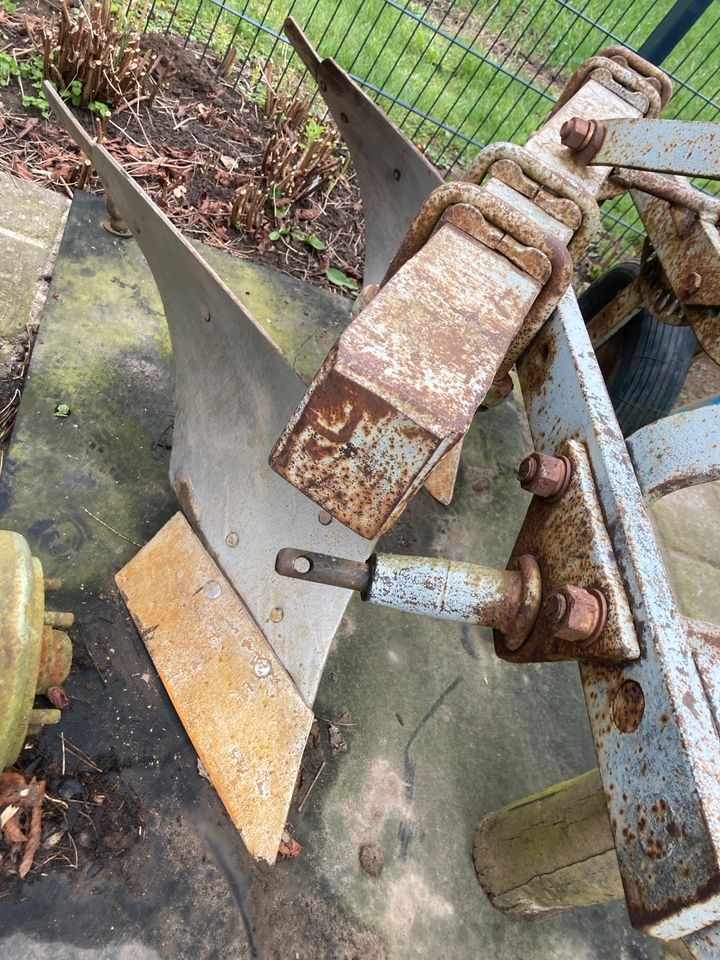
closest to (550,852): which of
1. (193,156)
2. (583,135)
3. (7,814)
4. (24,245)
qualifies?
(7,814)

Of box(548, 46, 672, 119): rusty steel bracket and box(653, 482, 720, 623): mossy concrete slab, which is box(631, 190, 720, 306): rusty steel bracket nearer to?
box(548, 46, 672, 119): rusty steel bracket

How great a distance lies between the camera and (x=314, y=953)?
1.48 m

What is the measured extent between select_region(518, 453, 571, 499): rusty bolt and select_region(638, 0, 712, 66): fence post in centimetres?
353

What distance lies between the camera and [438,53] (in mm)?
5023

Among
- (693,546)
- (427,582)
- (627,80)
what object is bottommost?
(693,546)

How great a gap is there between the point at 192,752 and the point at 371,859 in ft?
1.69

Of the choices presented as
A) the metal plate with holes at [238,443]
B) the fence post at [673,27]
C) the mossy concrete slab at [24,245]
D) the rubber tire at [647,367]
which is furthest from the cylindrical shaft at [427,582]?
the fence post at [673,27]

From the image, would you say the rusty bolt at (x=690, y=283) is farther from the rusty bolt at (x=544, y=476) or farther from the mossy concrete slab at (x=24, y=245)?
the mossy concrete slab at (x=24, y=245)

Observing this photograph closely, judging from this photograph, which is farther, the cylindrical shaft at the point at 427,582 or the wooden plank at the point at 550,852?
the wooden plank at the point at 550,852

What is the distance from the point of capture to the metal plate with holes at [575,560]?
988mm

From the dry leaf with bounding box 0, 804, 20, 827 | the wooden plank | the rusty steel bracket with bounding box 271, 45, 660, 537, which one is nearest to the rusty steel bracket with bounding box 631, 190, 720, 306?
the rusty steel bracket with bounding box 271, 45, 660, 537

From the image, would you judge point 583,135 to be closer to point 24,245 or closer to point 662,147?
point 662,147

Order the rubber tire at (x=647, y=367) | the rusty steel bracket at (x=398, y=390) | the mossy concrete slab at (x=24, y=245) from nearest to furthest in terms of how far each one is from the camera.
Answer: the rusty steel bracket at (x=398, y=390), the mossy concrete slab at (x=24, y=245), the rubber tire at (x=647, y=367)

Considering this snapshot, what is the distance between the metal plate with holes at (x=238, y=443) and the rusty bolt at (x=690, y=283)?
43.5 inches
